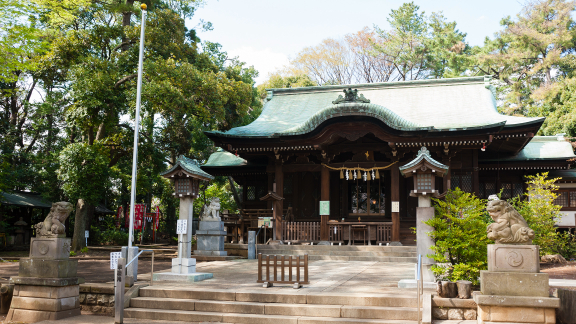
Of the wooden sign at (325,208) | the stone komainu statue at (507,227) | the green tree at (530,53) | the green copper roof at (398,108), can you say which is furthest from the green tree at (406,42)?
the stone komainu statue at (507,227)

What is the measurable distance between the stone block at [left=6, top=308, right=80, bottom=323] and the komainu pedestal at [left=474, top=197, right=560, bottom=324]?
7.57 meters

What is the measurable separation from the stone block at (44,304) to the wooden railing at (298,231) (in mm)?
9089

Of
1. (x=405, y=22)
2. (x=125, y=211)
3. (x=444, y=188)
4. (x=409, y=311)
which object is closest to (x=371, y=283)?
(x=409, y=311)

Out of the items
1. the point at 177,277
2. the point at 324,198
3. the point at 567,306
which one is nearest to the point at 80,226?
the point at 324,198

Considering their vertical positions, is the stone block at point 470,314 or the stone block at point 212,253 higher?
the stone block at point 212,253

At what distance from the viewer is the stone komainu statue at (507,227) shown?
679 centimetres

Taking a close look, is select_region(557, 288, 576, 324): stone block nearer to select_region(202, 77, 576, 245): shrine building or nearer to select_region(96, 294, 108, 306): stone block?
select_region(202, 77, 576, 245): shrine building

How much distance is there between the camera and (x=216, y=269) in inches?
A: 494

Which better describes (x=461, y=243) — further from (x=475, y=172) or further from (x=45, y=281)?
(x=475, y=172)

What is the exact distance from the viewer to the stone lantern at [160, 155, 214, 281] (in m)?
10.3

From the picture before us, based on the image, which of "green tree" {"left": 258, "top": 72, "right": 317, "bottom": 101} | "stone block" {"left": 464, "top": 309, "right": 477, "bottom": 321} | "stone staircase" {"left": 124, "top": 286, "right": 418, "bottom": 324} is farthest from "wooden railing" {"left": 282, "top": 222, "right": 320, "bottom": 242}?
"green tree" {"left": 258, "top": 72, "right": 317, "bottom": 101}

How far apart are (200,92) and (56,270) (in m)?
10.8

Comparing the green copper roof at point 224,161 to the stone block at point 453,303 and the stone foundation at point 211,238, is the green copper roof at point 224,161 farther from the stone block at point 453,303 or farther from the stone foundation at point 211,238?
the stone block at point 453,303

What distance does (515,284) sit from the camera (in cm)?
Result: 669
